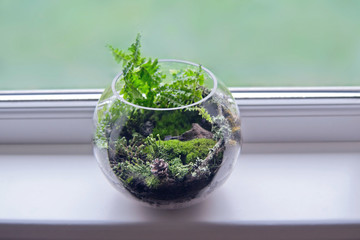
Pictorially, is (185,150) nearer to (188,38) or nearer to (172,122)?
(172,122)

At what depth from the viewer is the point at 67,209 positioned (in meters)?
0.84

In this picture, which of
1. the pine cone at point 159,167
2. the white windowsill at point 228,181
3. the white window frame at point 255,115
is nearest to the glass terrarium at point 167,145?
the pine cone at point 159,167

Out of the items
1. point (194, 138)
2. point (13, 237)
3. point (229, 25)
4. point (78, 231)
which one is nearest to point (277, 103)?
point (229, 25)

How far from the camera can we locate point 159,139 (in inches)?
26.4

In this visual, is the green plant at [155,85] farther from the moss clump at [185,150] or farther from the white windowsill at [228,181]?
the white windowsill at [228,181]

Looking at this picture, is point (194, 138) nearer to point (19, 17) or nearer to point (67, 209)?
point (67, 209)

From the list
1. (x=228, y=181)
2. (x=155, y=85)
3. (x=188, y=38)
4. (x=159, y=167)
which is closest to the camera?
(x=159, y=167)

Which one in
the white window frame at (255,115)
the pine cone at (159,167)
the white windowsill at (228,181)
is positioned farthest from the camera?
the white window frame at (255,115)

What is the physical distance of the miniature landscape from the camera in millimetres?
671

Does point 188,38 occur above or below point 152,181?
above

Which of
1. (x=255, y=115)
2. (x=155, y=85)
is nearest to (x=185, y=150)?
(x=155, y=85)

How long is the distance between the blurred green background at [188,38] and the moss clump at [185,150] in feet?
1.33

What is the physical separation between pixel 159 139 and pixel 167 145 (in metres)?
0.02

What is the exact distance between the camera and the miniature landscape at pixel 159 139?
671 mm
